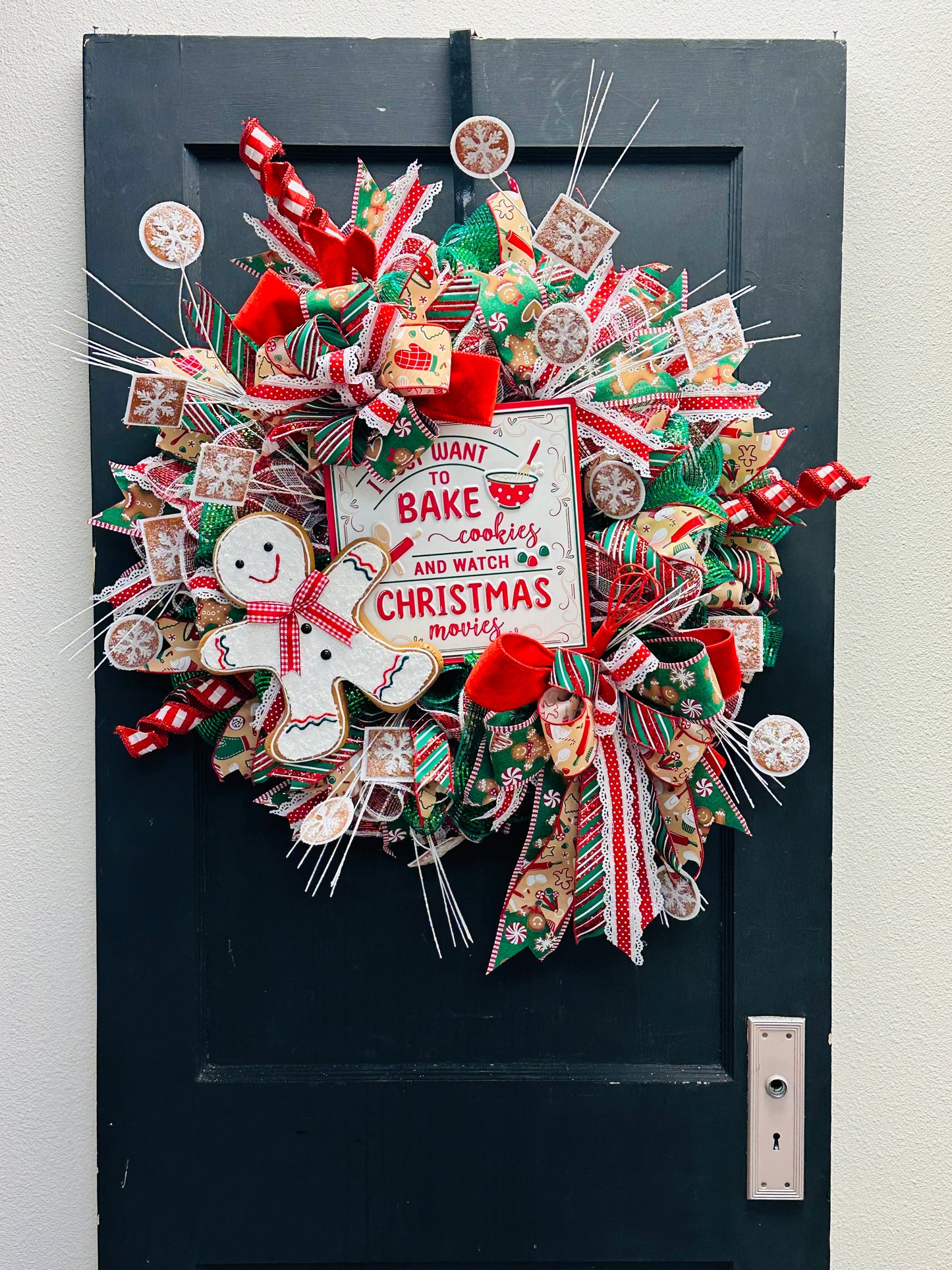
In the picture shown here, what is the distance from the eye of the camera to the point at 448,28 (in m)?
0.86

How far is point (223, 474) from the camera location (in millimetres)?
772

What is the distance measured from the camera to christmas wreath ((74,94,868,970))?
74 centimetres

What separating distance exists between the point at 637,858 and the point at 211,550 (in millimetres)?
508

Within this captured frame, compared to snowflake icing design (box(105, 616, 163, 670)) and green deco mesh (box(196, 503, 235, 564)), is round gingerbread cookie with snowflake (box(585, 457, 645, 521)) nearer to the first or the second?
green deco mesh (box(196, 503, 235, 564))

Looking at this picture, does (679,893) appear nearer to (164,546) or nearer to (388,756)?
(388,756)

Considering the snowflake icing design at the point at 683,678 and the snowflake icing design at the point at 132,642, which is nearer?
the snowflake icing design at the point at 683,678

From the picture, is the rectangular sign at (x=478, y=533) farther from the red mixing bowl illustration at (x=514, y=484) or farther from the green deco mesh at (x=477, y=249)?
the green deco mesh at (x=477, y=249)

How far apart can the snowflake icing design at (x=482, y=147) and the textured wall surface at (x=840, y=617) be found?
146mm

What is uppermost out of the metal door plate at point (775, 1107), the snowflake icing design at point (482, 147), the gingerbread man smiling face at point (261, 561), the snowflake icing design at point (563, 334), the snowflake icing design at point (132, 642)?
the snowflake icing design at point (482, 147)

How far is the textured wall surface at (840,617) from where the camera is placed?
87 centimetres

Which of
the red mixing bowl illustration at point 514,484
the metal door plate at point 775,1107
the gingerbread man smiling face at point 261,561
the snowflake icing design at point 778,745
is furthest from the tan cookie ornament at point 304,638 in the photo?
the metal door plate at point 775,1107

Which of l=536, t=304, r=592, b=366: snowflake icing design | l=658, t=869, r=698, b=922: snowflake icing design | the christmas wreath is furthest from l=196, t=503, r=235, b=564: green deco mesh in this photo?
l=658, t=869, r=698, b=922: snowflake icing design

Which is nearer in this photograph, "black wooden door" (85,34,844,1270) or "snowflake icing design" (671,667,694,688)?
"snowflake icing design" (671,667,694,688)

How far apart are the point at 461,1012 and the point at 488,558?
0.49 metres
